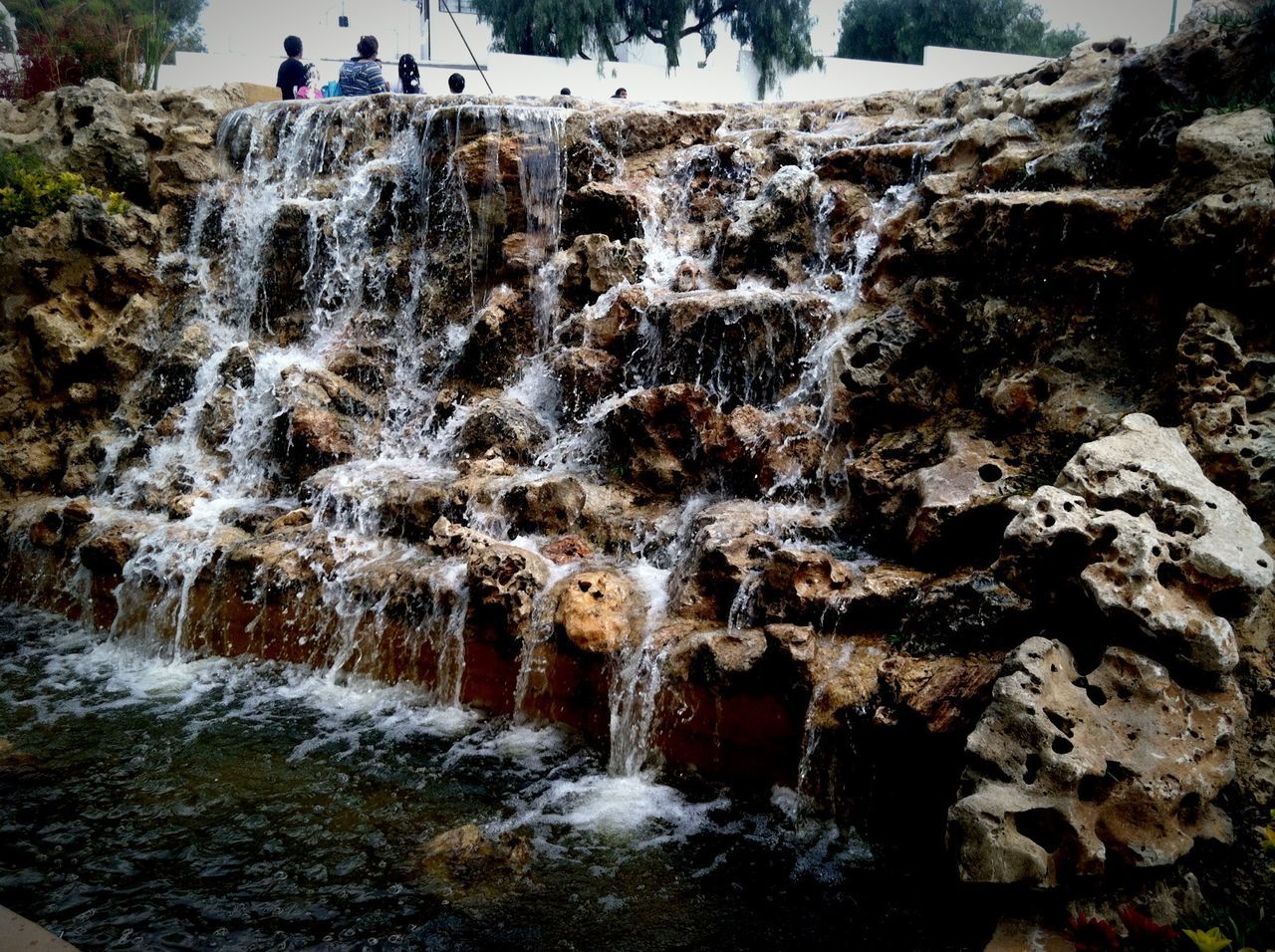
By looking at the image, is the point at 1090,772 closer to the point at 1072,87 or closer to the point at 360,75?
the point at 1072,87

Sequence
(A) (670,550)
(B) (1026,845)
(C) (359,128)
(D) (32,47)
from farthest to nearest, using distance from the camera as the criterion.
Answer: (D) (32,47) → (C) (359,128) → (A) (670,550) → (B) (1026,845)

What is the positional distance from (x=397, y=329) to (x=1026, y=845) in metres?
7.78

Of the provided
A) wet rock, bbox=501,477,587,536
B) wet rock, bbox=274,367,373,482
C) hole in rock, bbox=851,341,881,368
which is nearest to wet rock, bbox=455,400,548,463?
wet rock, bbox=501,477,587,536

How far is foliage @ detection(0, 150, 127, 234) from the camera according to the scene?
9570 mm

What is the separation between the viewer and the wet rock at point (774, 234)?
26.9 feet

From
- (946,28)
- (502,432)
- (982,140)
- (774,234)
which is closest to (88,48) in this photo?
(502,432)

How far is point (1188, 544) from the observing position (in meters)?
3.78

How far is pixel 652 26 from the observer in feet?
68.9

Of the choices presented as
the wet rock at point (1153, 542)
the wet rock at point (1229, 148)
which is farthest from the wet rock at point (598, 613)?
the wet rock at point (1229, 148)

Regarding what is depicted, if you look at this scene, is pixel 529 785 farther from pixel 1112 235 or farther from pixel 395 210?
pixel 395 210

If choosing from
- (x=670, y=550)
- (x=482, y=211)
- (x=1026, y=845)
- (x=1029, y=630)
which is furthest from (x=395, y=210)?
(x=1026, y=845)

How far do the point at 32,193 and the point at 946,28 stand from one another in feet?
69.6

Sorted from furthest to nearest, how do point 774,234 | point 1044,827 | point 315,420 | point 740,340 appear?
point 774,234, point 315,420, point 740,340, point 1044,827

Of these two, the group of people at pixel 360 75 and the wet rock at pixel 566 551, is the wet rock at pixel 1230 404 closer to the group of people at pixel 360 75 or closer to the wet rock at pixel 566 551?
the wet rock at pixel 566 551
